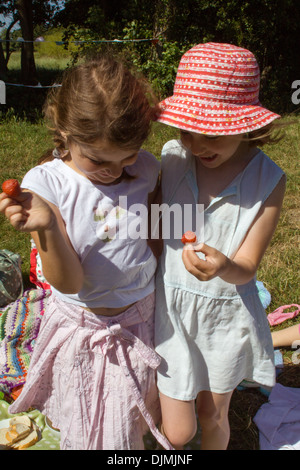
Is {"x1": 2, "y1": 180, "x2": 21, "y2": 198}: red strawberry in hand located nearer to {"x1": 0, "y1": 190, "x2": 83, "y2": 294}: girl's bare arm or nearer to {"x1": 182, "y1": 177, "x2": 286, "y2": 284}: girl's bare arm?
{"x1": 0, "y1": 190, "x2": 83, "y2": 294}: girl's bare arm

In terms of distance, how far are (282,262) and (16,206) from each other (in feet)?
8.45

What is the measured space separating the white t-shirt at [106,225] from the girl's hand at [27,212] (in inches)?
4.7

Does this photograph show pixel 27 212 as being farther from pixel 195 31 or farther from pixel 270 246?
pixel 195 31

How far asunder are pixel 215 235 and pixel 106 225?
0.39 m

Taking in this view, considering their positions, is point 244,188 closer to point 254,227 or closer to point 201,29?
point 254,227

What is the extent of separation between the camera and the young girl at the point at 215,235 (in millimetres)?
1418

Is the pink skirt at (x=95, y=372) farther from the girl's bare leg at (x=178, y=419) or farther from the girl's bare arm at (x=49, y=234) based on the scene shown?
the girl's bare arm at (x=49, y=234)

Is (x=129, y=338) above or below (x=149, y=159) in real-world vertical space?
below

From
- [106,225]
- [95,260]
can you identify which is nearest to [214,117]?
[106,225]

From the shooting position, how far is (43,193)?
51.9 inches

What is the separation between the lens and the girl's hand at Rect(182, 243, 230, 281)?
4.33 ft
